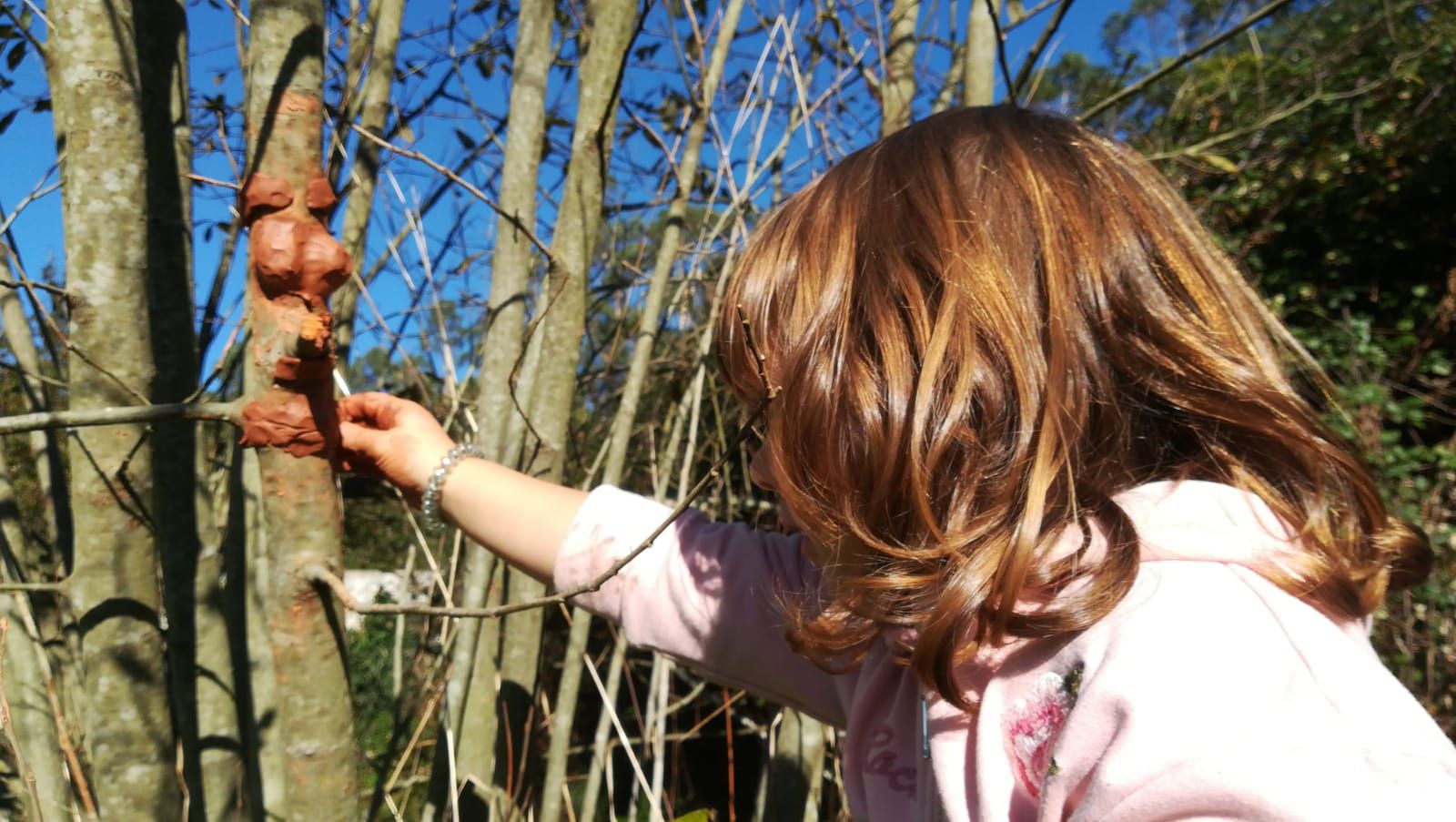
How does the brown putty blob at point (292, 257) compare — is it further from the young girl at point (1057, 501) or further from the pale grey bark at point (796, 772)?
the pale grey bark at point (796, 772)

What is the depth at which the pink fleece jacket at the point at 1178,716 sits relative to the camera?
59 cm

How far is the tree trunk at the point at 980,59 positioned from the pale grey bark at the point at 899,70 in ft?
0.87

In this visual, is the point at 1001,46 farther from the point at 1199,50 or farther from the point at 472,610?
the point at 472,610

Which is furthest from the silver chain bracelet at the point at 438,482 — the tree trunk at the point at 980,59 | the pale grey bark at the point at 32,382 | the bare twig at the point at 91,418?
the tree trunk at the point at 980,59

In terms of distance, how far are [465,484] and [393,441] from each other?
0.11m

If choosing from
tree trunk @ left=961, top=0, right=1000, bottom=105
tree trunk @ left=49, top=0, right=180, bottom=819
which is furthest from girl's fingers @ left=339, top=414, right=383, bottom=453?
tree trunk @ left=961, top=0, right=1000, bottom=105

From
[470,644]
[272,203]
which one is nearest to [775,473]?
[272,203]

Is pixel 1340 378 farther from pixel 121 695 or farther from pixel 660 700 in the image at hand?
pixel 121 695

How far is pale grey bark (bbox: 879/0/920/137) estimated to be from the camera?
6.38 ft

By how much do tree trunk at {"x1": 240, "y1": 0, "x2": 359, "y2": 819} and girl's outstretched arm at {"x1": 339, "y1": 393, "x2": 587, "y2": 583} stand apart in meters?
0.28

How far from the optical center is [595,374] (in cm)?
190

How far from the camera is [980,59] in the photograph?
167 centimetres

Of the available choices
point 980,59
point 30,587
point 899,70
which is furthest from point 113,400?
point 899,70

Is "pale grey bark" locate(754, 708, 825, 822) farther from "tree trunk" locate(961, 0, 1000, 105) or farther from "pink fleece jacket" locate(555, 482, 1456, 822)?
"tree trunk" locate(961, 0, 1000, 105)
